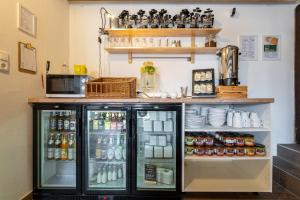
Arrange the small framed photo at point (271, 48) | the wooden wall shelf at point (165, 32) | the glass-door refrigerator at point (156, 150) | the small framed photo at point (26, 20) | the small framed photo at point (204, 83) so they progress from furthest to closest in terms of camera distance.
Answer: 1. the small framed photo at point (271, 48)
2. the wooden wall shelf at point (165, 32)
3. the small framed photo at point (204, 83)
4. the glass-door refrigerator at point (156, 150)
5. the small framed photo at point (26, 20)

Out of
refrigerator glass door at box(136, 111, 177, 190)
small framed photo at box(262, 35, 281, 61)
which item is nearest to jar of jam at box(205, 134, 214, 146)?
refrigerator glass door at box(136, 111, 177, 190)

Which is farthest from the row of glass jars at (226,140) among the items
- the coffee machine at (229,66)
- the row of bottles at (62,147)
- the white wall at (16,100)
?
the white wall at (16,100)

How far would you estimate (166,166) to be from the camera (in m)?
2.31

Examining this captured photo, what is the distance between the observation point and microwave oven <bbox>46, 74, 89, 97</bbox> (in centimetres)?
220

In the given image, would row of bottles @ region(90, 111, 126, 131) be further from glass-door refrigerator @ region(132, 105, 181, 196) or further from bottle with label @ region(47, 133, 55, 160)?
bottle with label @ region(47, 133, 55, 160)

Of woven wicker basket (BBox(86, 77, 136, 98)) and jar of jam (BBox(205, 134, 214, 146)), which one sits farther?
jar of jam (BBox(205, 134, 214, 146))

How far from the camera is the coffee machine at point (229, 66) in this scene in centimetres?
238

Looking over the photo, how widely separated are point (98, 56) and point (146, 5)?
37.2 inches

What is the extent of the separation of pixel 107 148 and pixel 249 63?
2137 mm

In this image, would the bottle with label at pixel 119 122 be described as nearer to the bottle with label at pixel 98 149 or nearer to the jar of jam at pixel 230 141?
the bottle with label at pixel 98 149

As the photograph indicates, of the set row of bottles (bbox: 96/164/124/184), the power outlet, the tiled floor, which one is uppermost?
the power outlet

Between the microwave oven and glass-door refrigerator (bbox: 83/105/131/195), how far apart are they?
0.23 meters

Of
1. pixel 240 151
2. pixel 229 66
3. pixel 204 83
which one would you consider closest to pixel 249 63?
pixel 229 66

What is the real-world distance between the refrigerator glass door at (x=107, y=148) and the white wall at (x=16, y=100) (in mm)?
587
